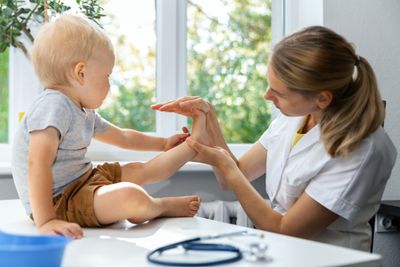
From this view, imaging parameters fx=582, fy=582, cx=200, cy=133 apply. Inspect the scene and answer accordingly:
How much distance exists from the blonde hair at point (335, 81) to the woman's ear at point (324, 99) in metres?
0.01

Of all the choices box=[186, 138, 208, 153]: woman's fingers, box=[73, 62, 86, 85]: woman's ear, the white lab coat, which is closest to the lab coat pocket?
the white lab coat

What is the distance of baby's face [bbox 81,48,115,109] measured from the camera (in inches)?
50.0

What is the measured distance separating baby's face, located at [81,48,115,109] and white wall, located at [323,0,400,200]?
1.06 m

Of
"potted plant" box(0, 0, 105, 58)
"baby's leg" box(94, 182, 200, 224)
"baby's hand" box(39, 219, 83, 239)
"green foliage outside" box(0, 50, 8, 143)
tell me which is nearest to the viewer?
"baby's hand" box(39, 219, 83, 239)

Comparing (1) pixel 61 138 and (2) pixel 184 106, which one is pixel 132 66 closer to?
(2) pixel 184 106

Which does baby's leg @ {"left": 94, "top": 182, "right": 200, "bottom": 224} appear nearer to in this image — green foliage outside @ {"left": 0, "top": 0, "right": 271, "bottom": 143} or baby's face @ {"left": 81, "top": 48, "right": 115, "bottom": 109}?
baby's face @ {"left": 81, "top": 48, "right": 115, "bottom": 109}

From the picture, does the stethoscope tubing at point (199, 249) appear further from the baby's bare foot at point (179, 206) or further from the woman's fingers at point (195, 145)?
the woman's fingers at point (195, 145)

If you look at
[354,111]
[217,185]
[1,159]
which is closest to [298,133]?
[354,111]

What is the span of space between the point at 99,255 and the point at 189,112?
840 millimetres

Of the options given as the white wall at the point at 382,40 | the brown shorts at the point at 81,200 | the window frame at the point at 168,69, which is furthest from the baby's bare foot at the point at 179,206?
the white wall at the point at 382,40

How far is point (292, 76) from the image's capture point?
4.66 feet

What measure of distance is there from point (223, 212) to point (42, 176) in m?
0.97

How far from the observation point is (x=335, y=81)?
4.66 ft

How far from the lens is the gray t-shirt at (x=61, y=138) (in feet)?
3.88
